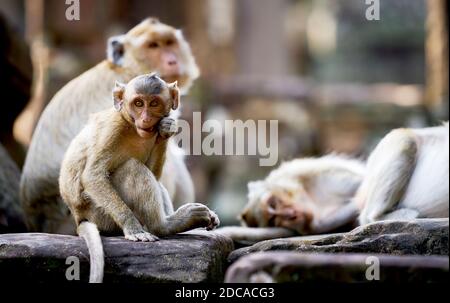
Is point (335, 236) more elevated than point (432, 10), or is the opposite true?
point (432, 10)


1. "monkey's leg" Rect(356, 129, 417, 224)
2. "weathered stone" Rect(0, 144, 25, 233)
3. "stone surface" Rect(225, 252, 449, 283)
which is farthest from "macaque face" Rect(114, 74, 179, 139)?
"weathered stone" Rect(0, 144, 25, 233)

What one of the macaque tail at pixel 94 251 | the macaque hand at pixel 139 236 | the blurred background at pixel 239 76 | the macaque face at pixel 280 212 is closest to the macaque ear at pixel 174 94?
the macaque hand at pixel 139 236

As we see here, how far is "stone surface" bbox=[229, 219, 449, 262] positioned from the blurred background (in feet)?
13.4

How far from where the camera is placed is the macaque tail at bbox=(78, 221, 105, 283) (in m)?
5.86

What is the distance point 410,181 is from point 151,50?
2.82m

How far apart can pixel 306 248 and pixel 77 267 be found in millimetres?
1731

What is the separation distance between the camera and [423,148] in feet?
26.0

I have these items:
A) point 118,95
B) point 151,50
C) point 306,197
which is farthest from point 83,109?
point 306,197

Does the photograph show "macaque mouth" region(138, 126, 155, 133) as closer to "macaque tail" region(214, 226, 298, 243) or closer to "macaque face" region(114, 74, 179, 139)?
"macaque face" region(114, 74, 179, 139)

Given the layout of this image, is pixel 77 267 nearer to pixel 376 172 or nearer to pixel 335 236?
pixel 335 236

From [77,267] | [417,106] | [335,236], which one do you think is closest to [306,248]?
[335,236]

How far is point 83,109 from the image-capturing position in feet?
27.4

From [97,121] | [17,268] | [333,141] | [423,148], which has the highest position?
[97,121]

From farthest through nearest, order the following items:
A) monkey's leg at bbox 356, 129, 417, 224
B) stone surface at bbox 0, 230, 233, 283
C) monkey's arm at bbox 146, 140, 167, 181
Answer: monkey's leg at bbox 356, 129, 417, 224 < monkey's arm at bbox 146, 140, 167, 181 < stone surface at bbox 0, 230, 233, 283
